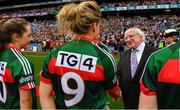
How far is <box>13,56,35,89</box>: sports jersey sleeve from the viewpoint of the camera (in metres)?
3.64

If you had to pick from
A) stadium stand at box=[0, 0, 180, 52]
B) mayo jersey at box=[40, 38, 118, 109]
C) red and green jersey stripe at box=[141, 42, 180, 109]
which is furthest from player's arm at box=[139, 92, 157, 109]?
stadium stand at box=[0, 0, 180, 52]

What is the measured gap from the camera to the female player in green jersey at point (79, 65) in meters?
3.29

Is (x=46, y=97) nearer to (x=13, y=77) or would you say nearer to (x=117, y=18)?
(x=13, y=77)

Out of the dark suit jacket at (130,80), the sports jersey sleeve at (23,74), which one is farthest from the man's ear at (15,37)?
the dark suit jacket at (130,80)

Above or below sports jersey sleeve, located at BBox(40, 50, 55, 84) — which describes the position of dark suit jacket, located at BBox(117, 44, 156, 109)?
below

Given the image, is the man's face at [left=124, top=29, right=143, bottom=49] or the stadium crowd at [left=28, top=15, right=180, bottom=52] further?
the stadium crowd at [left=28, top=15, right=180, bottom=52]

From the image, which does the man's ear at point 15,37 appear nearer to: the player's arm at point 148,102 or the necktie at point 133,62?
the player's arm at point 148,102

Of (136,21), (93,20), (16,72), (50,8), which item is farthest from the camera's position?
(50,8)

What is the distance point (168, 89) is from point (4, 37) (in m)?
1.92

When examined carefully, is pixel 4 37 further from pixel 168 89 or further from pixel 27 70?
pixel 168 89

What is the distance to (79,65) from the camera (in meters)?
3.30

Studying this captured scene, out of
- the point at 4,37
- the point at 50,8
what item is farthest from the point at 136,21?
the point at 4,37

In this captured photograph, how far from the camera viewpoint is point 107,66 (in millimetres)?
3316

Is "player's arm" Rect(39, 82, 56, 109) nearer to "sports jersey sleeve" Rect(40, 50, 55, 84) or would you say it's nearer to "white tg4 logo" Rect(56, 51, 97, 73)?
"sports jersey sleeve" Rect(40, 50, 55, 84)
